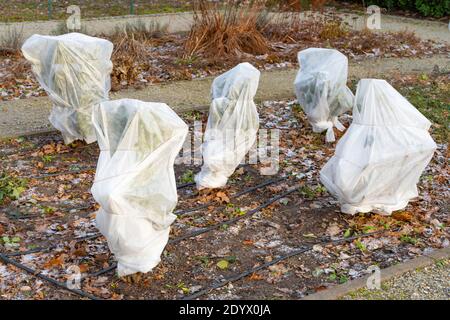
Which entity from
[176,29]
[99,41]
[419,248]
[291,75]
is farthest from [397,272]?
[176,29]

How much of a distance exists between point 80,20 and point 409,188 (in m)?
10.6

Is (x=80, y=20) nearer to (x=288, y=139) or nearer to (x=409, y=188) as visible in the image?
(x=288, y=139)

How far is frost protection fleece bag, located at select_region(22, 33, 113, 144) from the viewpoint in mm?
Answer: 8484

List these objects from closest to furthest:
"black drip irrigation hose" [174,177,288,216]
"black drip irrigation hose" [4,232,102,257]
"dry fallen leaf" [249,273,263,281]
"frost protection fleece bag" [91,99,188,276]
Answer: "frost protection fleece bag" [91,99,188,276] → "dry fallen leaf" [249,273,263,281] → "black drip irrigation hose" [4,232,102,257] → "black drip irrigation hose" [174,177,288,216]

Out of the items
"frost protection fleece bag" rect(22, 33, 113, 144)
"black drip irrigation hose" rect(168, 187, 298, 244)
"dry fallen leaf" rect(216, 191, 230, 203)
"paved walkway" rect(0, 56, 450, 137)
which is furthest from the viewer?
"paved walkway" rect(0, 56, 450, 137)

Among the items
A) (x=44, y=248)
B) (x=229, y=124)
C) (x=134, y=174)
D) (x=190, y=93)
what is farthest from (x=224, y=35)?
(x=134, y=174)

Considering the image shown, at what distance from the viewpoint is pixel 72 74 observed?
852 cm

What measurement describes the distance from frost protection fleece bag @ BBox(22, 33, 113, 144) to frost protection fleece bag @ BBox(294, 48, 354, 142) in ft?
8.19

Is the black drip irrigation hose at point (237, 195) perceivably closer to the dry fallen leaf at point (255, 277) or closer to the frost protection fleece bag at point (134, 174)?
the dry fallen leaf at point (255, 277)

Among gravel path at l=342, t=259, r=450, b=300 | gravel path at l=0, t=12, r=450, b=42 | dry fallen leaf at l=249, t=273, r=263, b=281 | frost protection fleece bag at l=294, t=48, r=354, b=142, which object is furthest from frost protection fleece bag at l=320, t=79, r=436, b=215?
gravel path at l=0, t=12, r=450, b=42

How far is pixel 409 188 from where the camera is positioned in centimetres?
720

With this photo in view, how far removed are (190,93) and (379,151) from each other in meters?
4.82

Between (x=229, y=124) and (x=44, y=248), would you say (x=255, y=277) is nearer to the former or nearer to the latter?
(x=44, y=248)

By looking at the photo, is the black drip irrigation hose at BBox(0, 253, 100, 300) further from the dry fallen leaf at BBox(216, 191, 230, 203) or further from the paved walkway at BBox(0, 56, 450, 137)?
the paved walkway at BBox(0, 56, 450, 137)
